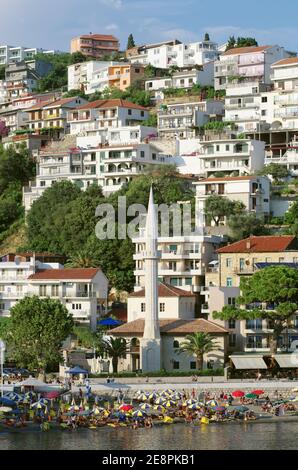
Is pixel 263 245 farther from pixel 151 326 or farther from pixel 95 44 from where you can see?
pixel 95 44

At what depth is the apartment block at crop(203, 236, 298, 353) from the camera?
253 feet

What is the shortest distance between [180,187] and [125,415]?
36224mm

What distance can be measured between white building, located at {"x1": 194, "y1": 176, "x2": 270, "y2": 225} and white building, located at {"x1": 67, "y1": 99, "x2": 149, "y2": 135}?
22.1m

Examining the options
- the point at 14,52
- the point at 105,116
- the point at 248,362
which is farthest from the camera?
the point at 14,52

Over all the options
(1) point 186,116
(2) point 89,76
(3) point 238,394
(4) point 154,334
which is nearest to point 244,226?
(4) point 154,334

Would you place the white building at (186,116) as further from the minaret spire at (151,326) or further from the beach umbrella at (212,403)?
the beach umbrella at (212,403)

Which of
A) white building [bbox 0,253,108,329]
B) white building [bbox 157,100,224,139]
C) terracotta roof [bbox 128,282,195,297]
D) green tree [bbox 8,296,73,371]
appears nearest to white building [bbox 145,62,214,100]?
white building [bbox 157,100,224,139]

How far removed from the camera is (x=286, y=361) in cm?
7319

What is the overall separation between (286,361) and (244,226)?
1749 centimetres

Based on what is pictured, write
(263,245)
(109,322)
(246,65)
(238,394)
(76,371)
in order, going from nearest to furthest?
(238,394) < (76,371) < (263,245) < (109,322) < (246,65)

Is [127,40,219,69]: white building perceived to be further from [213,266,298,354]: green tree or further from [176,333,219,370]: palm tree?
[176,333,219,370]: palm tree

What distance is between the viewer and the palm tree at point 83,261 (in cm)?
8938

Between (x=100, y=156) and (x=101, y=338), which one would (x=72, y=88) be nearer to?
(x=100, y=156)
